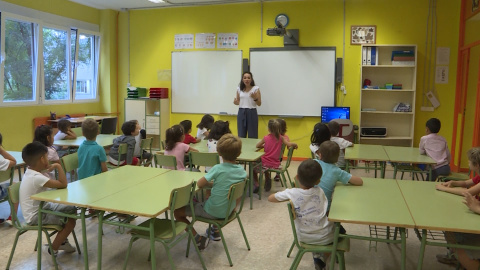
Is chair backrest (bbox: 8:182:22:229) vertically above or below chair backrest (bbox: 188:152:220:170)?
below

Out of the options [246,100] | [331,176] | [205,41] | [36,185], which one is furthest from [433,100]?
[36,185]

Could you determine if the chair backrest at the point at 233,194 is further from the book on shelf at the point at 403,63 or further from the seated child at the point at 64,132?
the book on shelf at the point at 403,63

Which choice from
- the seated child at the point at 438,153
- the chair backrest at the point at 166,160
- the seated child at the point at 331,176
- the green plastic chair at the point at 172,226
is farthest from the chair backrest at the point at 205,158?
the seated child at the point at 438,153

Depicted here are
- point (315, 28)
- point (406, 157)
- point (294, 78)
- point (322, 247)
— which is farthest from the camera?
point (294, 78)

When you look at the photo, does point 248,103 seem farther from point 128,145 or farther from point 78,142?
point 78,142

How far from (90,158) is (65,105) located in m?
4.26

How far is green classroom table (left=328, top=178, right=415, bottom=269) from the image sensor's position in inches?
89.0

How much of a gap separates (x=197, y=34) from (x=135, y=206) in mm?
6032

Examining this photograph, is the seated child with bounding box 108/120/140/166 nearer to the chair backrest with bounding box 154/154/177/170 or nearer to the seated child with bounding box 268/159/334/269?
the chair backrest with bounding box 154/154/177/170

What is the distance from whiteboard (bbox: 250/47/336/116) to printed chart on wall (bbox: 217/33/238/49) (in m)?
0.39

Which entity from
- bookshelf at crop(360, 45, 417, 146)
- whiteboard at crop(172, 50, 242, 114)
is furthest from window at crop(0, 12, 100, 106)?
bookshelf at crop(360, 45, 417, 146)

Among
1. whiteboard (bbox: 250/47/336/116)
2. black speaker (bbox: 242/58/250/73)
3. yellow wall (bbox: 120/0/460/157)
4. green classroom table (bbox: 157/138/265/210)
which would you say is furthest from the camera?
black speaker (bbox: 242/58/250/73)

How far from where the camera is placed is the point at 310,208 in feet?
8.46

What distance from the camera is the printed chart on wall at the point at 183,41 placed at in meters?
8.08
